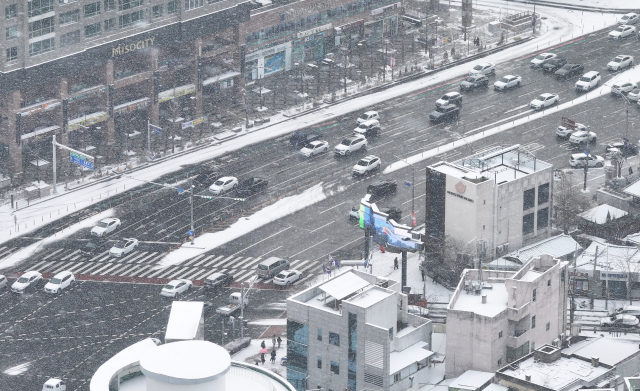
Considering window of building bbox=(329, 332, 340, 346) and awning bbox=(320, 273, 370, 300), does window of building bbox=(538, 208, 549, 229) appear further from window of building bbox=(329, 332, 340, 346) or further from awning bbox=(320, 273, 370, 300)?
window of building bbox=(329, 332, 340, 346)

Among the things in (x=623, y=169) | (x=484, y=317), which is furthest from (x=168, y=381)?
(x=623, y=169)

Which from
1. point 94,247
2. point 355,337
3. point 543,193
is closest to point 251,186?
point 94,247

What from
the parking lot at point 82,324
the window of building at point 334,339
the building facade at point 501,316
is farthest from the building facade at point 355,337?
the parking lot at point 82,324

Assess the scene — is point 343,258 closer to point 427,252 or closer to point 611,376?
point 427,252

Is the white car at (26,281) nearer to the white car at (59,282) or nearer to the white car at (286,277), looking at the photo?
the white car at (59,282)

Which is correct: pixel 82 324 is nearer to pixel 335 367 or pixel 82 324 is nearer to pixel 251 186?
pixel 335 367

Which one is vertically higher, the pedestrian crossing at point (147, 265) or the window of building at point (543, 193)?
the window of building at point (543, 193)

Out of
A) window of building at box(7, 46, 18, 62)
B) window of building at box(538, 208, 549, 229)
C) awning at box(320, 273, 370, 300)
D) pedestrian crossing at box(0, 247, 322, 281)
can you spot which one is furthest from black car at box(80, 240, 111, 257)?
window of building at box(538, 208, 549, 229)
